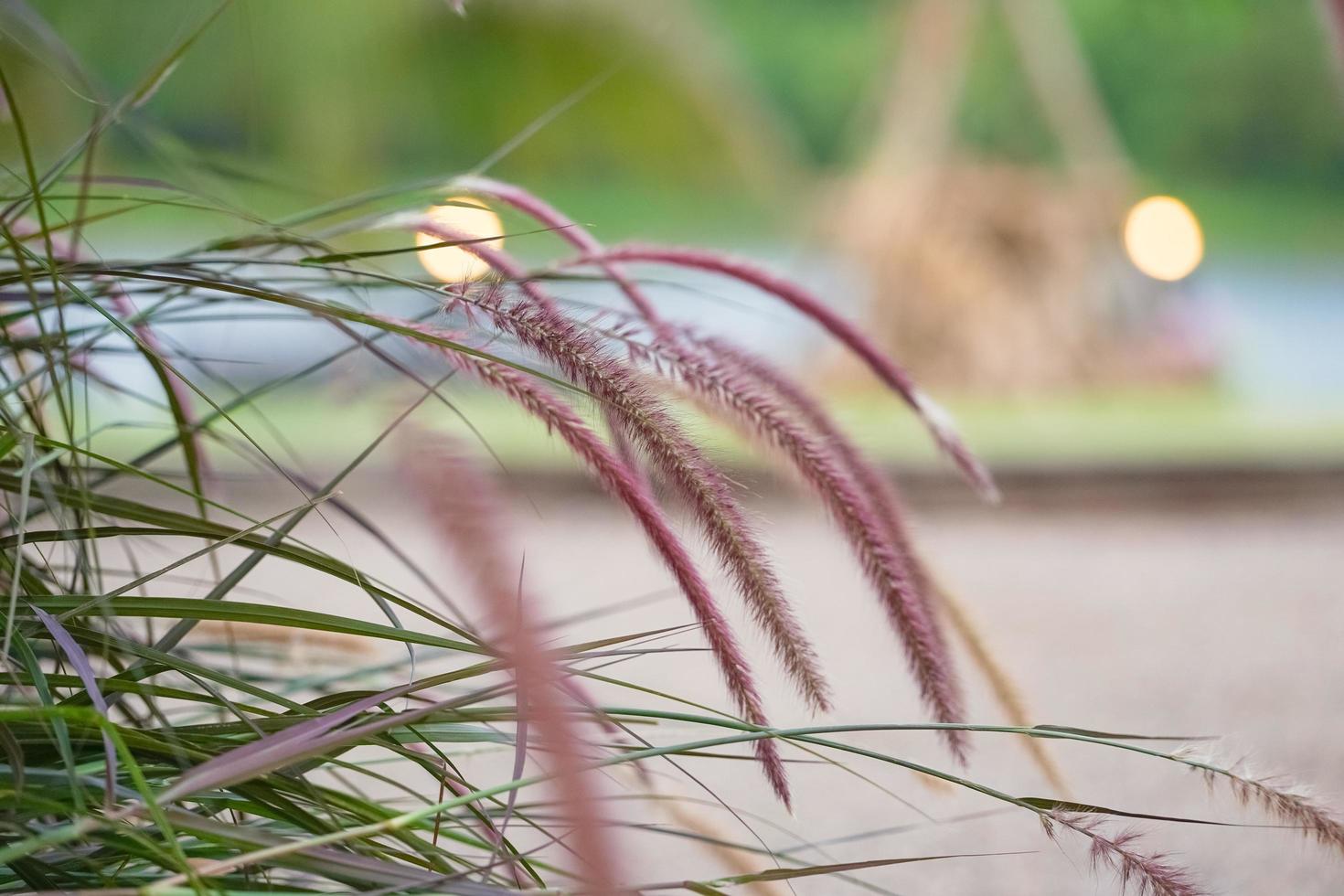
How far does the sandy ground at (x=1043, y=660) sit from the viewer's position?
1.98ft

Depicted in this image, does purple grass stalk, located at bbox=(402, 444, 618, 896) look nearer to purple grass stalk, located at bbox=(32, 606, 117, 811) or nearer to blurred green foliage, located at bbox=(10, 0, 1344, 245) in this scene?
purple grass stalk, located at bbox=(32, 606, 117, 811)

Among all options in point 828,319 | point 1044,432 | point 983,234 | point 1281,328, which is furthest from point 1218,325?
point 828,319

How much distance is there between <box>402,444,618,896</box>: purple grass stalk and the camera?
175 mm

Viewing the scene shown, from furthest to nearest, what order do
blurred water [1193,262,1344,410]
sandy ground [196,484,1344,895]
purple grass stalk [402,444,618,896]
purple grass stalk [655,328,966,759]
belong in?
blurred water [1193,262,1344,410] → sandy ground [196,484,1344,895] → purple grass stalk [655,328,966,759] → purple grass stalk [402,444,618,896]

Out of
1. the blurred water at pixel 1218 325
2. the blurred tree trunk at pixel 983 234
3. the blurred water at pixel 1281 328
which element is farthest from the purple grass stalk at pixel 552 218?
the blurred water at pixel 1281 328

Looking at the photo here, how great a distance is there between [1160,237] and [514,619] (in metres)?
2.78

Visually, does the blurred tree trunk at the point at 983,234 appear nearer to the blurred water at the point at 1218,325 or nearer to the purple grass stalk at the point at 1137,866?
the blurred water at the point at 1218,325

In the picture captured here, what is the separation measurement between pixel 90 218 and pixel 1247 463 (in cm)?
181

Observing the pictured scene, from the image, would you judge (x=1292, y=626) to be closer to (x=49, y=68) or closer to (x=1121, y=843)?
(x=1121, y=843)

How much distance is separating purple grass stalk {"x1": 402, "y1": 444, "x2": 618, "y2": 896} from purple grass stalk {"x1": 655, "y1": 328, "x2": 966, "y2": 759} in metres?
0.09

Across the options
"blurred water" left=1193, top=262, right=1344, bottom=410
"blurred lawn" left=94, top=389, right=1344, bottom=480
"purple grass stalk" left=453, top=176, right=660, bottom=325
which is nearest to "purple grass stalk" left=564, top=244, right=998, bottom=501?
"purple grass stalk" left=453, top=176, right=660, bottom=325

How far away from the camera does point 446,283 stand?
290mm

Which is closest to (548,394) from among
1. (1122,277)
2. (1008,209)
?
(1008,209)

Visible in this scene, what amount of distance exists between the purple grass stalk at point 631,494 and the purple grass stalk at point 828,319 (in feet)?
0.33
